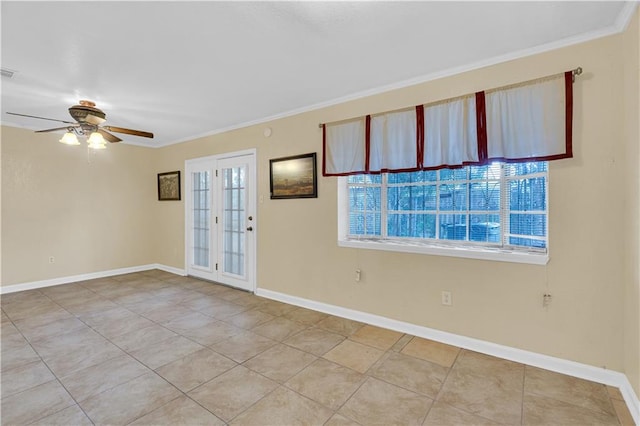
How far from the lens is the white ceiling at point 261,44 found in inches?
75.0

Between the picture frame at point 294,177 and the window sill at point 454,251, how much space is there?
791 mm

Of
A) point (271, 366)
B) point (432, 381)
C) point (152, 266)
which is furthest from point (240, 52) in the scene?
point (152, 266)

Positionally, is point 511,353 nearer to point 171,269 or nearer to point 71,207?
point 171,269

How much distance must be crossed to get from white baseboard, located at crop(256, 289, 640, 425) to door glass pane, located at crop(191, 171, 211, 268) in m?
2.55

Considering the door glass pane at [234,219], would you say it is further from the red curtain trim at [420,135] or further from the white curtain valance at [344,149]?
the red curtain trim at [420,135]

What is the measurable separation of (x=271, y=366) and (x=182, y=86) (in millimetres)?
2791

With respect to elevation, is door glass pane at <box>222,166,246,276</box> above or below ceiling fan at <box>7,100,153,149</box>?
below

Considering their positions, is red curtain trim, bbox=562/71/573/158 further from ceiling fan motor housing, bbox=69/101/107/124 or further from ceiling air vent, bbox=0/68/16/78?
ceiling air vent, bbox=0/68/16/78

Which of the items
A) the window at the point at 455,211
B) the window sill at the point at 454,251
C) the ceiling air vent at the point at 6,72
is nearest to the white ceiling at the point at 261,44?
the ceiling air vent at the point at 6,72

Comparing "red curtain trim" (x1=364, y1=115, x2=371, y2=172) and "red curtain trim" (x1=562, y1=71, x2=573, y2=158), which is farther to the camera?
"red curtain trim" (x1=364, y1=115, x2=371, y2=172)

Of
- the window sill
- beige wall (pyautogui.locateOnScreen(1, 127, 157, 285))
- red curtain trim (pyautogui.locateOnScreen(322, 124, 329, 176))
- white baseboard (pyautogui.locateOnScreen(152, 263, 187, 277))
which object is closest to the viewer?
the window sill

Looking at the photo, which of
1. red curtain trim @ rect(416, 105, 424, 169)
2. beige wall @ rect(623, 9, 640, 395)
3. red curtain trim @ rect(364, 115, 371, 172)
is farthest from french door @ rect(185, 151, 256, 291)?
beige wall @ rect(623, 9, 640, 395)

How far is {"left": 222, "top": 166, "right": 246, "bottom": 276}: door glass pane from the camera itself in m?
4.56

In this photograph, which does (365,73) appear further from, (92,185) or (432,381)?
(92,185)
